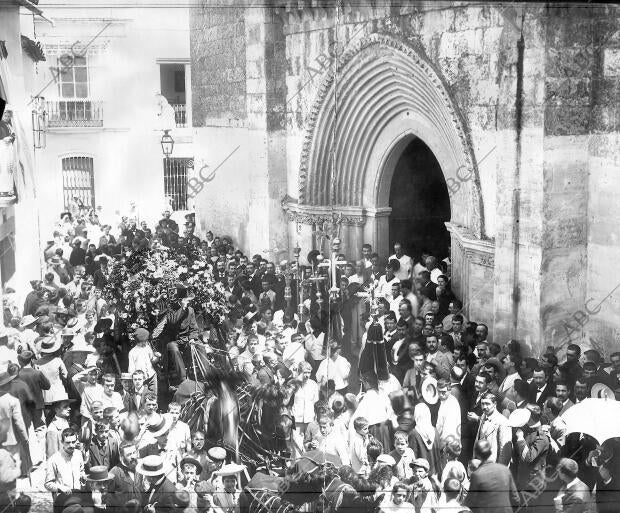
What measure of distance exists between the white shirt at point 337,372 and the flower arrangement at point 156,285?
37.0 inches

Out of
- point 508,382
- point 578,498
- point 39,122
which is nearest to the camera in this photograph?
point 578,498

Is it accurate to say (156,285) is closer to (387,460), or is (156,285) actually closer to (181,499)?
(181,499)

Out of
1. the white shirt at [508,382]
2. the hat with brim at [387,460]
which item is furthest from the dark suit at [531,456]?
the hat with brim at [387,460]

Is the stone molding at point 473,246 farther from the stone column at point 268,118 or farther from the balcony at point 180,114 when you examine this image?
the balcony at point 180,114

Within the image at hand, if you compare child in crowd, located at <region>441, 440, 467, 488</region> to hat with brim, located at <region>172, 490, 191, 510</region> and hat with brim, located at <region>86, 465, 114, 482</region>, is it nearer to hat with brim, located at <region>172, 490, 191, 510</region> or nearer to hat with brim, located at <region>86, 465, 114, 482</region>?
hat with brim, located at <region>172, 490, 191, 510</region>

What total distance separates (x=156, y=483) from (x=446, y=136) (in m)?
3.49

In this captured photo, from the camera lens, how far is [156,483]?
867 centimetres

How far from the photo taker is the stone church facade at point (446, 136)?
27.3 ft

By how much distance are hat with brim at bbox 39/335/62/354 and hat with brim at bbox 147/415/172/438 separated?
1006 mm

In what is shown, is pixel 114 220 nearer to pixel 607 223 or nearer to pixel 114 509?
pixel 114 509

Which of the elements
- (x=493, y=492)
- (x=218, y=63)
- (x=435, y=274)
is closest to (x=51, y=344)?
(x=218, y=63)

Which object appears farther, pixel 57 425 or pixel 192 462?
pixel 57 425

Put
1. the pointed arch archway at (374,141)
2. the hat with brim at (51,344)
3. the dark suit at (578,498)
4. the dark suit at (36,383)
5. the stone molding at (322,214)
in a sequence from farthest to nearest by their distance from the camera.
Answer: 1. the stone molding at (322,214)
2. the hat with brim at (51,344)
3. the dark suit at (36,383)
4. the pointed arch archway at (374,141)
5. the dark suit at (578,498)

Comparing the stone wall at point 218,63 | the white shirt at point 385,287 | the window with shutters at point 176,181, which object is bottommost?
the white shirt at point 385,287
